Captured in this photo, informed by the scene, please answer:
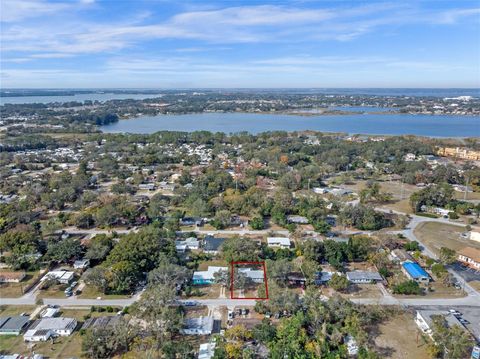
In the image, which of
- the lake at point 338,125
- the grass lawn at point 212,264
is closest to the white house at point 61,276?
the grass lawn at point 212,264

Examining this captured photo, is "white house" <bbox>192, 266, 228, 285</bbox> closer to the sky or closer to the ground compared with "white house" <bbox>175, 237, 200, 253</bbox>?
closer to the ground

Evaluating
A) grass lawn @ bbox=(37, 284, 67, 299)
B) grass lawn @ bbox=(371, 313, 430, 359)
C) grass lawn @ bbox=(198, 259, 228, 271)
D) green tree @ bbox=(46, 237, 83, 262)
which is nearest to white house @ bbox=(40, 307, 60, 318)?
grass lawn @ bbox=(37, 284, 67, 299)

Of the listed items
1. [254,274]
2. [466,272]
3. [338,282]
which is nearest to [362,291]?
[338,282]

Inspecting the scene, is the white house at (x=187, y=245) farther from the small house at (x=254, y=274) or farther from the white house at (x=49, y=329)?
the white house at (x=49, y=329)

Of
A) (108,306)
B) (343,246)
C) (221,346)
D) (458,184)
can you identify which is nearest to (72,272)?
(108,306)

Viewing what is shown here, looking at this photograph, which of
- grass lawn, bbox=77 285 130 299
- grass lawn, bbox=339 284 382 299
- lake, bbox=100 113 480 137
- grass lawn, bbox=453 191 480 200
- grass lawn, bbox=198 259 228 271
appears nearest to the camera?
grass lawn, bbox=77 285 130 299

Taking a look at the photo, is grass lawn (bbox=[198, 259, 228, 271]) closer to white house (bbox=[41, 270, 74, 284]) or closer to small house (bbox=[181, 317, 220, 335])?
small house (bbox=[181, 317, 220, 335])
